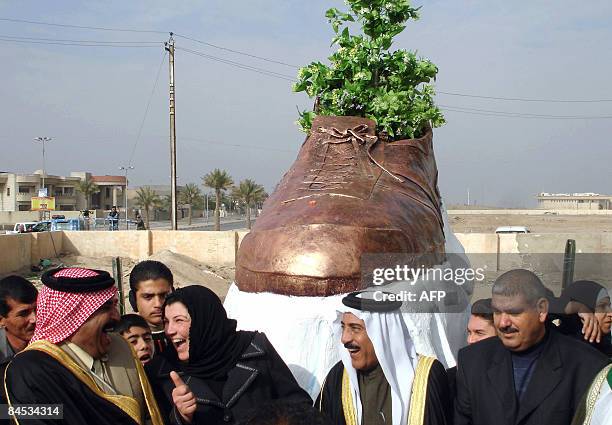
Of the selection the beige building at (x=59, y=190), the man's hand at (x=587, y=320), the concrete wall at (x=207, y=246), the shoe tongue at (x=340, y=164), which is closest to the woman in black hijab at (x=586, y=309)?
the man's hand at (x=587, y=320)

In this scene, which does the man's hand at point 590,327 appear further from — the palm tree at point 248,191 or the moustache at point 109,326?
the palm tree at point 248,191

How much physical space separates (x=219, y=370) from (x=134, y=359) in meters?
0.35

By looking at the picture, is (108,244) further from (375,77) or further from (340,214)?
(340,214)

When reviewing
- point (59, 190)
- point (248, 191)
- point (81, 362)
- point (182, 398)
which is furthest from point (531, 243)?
point (59, 190)

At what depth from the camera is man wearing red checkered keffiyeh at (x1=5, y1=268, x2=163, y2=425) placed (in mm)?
2236

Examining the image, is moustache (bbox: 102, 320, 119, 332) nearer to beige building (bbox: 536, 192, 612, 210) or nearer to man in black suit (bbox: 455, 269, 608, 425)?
man in black suit (bbox: 455, 269, 608, 425)

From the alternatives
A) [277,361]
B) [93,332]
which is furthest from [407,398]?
[93,332]

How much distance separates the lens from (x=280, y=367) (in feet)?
9.50

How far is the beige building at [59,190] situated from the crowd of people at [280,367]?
6138 cm

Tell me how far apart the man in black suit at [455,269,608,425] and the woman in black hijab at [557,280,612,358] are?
0.97m

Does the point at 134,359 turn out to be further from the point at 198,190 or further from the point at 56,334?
the point at 198,190

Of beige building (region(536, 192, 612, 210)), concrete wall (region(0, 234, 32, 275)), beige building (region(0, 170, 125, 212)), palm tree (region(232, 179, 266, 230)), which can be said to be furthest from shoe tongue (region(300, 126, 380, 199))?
beige building (region(536, 192, 612, 210))

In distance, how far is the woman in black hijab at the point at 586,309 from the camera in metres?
3.54

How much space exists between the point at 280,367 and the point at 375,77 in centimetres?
332
